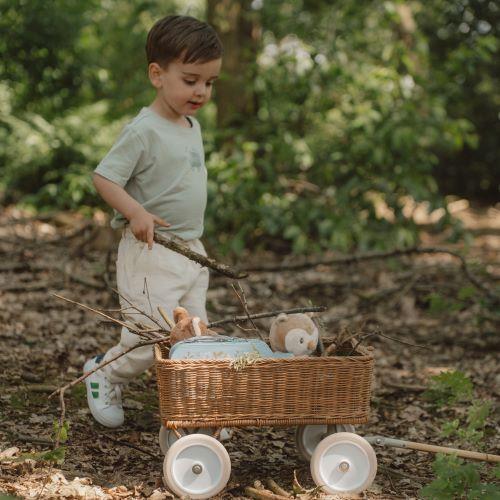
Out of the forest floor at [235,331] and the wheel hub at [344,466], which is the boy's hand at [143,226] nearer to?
the forest floor at [235,331]

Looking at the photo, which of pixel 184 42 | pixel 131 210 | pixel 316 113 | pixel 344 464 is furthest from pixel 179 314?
pixel 316 113

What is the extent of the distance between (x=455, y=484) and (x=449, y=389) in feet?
5.06

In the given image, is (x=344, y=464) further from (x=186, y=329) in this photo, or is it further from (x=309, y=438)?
(x=186, y=329)

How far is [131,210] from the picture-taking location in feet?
10.6

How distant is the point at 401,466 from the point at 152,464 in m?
1.01

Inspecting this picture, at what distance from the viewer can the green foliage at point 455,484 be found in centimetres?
264

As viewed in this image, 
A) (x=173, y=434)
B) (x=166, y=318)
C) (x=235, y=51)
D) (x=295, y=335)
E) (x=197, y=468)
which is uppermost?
(x=235, y=51)

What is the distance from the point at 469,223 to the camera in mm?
12031

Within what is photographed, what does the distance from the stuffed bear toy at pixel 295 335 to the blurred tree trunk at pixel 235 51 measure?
5245mm

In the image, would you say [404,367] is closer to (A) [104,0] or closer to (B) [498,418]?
(B) [498,418]

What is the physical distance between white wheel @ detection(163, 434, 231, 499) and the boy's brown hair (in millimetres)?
1492

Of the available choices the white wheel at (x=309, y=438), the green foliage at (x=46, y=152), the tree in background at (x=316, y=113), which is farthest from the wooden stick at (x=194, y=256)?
the green foliage at (x=46, y=152)

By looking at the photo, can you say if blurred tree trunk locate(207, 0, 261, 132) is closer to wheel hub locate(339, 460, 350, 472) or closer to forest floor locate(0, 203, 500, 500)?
forest floor locate(0, 203, 500, 500)

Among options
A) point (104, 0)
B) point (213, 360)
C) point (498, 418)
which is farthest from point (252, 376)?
point (104, 0)
